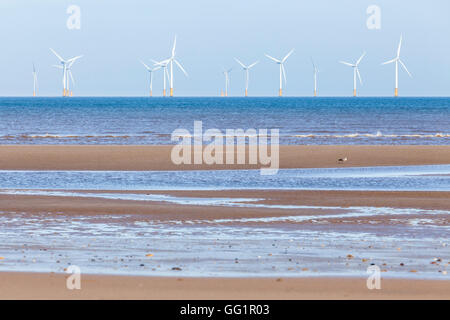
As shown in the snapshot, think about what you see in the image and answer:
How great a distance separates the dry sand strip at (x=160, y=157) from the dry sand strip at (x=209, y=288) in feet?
65.0

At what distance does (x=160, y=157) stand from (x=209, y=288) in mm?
26083

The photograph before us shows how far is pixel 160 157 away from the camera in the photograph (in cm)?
3672

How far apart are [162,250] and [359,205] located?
790 cm

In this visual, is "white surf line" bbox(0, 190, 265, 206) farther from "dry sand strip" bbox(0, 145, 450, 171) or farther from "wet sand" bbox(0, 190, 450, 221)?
"dry sand strip" bbox(0, 145, 450, 171)

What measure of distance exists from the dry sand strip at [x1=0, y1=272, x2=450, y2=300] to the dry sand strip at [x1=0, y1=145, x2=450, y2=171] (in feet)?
65.0

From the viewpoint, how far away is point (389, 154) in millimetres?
38562

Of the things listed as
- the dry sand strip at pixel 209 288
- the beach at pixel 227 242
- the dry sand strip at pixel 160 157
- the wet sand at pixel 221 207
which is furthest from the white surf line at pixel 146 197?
the dry sand strip at pixel 209 288

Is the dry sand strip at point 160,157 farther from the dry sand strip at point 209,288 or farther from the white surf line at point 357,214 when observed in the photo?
the dry sand strip at point 209,288

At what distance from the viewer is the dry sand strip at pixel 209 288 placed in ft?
34.3

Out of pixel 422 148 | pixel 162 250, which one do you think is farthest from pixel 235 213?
pixel 422 148

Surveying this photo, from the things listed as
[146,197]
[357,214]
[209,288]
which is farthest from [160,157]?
[209,288]

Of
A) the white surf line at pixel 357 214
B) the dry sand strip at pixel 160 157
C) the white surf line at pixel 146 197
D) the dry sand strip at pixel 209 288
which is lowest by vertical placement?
the dry sand strip at pixel 160 157

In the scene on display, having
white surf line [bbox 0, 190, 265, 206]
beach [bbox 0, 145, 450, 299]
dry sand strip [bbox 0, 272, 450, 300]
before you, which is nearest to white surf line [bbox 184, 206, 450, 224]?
beach [bbox 0, 145, 450, 299]
